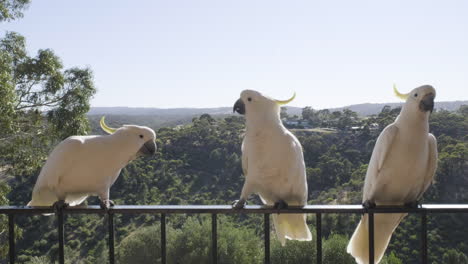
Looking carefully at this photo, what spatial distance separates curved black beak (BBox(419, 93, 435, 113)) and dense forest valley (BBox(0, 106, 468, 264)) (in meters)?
10.6

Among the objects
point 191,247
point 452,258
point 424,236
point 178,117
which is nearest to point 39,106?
point 424,236

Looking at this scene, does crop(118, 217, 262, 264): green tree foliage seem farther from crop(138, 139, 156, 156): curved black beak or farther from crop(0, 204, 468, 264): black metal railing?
crop(0, 204, 468, 264): black metal railing

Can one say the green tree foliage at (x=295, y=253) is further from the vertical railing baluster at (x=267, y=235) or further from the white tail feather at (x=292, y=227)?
the vertical railing baluster at (x=267, y=235)

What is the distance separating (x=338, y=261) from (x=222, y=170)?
729 cm

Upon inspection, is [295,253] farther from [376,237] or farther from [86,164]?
[86,164]

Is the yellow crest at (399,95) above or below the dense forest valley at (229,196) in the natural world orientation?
above

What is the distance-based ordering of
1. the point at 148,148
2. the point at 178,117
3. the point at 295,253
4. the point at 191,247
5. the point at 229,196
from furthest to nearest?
the point at 178,117, the point at 229,196, the point at 191,247, the point at 295,253, the point at 148,148

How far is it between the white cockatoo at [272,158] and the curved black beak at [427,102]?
0.66 metres

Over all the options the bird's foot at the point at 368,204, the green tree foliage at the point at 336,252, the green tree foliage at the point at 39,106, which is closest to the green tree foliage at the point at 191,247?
the green tree foliage at the point at 336,252

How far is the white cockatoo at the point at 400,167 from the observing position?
2.10 m

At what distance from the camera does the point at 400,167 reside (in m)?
2.20

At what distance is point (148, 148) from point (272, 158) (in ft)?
2.26

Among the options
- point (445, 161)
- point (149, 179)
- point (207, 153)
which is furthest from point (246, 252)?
point (445, 161)

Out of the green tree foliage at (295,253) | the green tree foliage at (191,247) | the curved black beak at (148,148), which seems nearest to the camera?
the curved black beak at (148,148)
